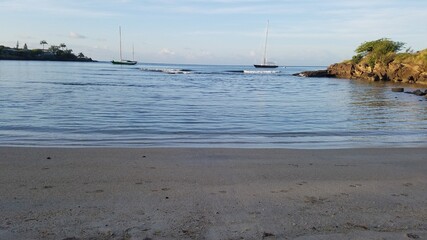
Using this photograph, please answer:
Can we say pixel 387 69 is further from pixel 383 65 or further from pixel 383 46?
pixel 383 46

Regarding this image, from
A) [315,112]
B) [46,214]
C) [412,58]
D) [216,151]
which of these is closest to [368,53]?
[412,58]

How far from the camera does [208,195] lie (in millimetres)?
5543


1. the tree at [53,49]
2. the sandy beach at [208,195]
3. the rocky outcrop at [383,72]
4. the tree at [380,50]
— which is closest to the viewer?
the sandy beach at [208,195]

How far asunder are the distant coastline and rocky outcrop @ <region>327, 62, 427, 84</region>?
135138 mm

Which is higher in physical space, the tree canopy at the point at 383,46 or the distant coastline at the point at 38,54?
the tree canopy at the point at 383,46

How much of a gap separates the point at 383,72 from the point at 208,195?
63.9 metres

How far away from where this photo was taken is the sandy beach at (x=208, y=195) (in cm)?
429

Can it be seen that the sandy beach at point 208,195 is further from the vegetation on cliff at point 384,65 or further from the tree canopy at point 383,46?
the tree canopy at point 383,46

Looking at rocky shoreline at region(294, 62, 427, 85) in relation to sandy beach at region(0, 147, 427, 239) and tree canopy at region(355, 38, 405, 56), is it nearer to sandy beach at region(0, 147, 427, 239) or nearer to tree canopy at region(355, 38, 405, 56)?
tree canopy at region(355, 38, 405, 56)

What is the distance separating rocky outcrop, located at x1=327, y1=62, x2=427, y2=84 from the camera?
53750mm

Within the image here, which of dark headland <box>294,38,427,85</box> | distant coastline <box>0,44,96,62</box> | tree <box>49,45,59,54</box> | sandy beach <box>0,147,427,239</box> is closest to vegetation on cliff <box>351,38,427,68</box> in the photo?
dark headland <box>294,38,427,85</box>

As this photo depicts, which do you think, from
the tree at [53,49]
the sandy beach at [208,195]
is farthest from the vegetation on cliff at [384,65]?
the tree at [53,49]

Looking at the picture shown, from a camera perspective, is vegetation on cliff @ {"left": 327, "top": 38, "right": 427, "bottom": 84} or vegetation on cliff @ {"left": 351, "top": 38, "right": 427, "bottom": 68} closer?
vegetation on cliff @ {"left": 327, "top": 38, "right": 427, "bottom": 84}

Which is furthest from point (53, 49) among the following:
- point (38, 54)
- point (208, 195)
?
point (208, 195)
